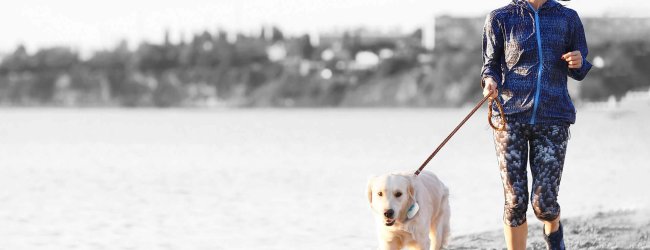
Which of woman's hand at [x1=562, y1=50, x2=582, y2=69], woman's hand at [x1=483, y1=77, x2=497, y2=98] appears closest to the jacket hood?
woman's hand at [x1=562, y1=50, x2=582, y2=69]

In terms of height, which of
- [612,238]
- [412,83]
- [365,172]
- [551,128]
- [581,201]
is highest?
[551,128]

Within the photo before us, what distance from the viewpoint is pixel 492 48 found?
619 centimetres

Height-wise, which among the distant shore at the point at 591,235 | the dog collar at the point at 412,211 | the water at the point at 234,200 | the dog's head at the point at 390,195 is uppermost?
the dog's head at the point at 390,195

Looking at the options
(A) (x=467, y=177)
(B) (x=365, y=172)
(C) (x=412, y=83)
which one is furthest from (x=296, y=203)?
(C) (x=412, y=83)

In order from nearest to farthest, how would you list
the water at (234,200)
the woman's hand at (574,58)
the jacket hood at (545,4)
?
the woman's hand at (574,58), the jacket hood at (545,4), the water at (234,200)

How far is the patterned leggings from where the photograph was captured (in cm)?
602

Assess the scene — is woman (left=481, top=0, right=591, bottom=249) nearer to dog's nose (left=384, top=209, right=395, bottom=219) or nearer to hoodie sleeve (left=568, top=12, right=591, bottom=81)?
hoodie sleeve (left=568, top=12, right=591, bottom=81)

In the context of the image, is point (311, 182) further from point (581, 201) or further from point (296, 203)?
point (581, 201)

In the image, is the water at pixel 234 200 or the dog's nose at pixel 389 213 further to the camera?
the water at pixel 234 200

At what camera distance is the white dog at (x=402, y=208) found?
6246 mm

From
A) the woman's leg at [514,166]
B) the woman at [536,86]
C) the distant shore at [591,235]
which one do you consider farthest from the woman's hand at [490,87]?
the distant shore at [591,235]

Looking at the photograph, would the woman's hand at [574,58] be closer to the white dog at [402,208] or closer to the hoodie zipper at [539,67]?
the hoodie zipper at [539,67]

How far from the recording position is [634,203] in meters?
15.5

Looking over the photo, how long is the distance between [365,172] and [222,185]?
6.69 metres
